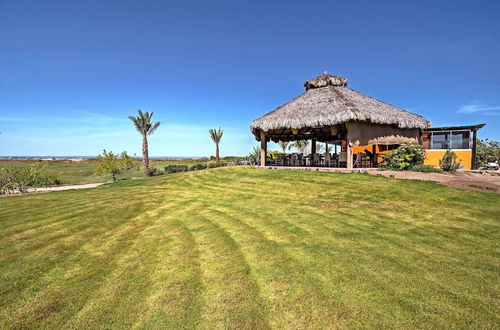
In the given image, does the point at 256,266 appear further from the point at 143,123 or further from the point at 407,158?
the point at 143,123

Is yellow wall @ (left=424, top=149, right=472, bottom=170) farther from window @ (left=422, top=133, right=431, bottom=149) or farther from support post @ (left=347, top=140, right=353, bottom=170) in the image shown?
support post @ (left=347, top=140, right=353, bottom=170)

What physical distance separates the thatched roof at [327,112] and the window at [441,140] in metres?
1.02

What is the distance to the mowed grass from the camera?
8.35ft

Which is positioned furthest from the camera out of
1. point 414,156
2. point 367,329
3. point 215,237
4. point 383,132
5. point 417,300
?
point 383,132

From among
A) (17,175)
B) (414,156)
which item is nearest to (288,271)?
(414,156)

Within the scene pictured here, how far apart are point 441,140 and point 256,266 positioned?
19.6m

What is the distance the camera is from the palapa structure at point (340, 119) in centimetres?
1411

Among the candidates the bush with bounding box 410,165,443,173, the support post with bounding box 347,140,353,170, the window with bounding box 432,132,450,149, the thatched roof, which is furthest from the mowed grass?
the window with bounding box 432,132,450,149

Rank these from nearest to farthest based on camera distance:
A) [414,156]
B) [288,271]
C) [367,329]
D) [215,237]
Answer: [367,329]
[288,271]
[215,237]
[414,156]

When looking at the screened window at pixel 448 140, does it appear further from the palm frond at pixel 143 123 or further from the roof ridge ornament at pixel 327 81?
the palm frond at pixel 143 123

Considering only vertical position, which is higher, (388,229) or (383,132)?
(383,132)

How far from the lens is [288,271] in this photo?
338 cm

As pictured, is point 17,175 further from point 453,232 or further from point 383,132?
point 383,132

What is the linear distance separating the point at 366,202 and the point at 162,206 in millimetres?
6340
